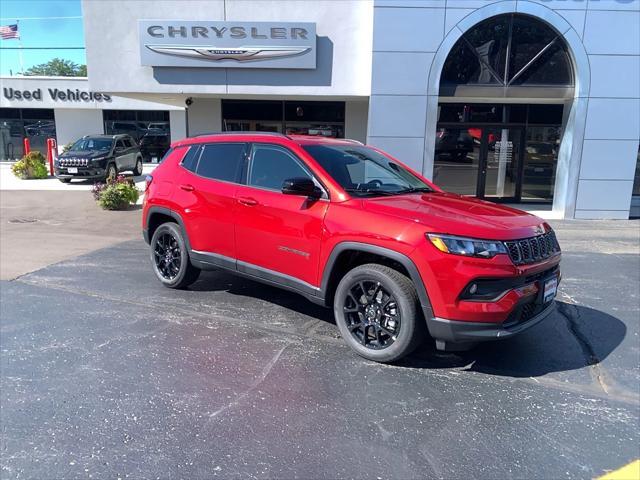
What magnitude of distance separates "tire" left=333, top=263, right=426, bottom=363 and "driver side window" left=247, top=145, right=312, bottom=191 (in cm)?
110

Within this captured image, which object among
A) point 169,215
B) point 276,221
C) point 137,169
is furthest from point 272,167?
point 137,169

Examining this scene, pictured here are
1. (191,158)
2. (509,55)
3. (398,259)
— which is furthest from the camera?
(509,55)

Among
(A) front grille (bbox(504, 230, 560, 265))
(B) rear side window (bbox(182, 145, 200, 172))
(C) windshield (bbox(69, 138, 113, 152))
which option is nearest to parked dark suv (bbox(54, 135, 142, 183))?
(C) windshield (bbox(69, 138, 113, 152))

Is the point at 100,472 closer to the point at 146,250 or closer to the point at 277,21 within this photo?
the point at 146,250

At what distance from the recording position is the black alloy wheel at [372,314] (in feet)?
12.8

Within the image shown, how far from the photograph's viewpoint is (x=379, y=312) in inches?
156

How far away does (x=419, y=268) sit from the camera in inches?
140

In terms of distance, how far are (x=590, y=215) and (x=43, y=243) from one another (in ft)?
40.3

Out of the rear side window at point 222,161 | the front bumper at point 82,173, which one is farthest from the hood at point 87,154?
the rear side window at point 222,161

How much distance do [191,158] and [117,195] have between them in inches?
292

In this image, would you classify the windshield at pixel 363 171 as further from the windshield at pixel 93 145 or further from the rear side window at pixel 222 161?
the windshield at pixel 93 145

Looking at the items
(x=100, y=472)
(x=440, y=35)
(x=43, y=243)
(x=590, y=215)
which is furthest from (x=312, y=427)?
(x=590, y=215)

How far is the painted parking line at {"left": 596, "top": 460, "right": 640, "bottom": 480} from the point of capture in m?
2.69

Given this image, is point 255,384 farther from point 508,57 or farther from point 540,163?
point 540,163
